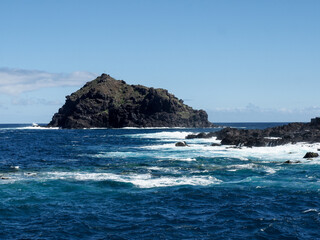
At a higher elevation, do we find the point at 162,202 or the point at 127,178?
the point at 127,178

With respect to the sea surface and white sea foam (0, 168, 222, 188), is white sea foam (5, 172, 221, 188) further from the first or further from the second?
the sea surface

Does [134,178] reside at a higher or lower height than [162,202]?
higher

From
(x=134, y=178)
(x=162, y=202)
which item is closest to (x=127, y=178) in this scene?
(x=134, y=178)

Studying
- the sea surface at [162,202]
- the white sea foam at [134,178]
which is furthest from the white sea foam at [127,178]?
the sea surface at [162,202]

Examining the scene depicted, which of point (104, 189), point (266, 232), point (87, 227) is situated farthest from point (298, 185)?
point (87, 227)

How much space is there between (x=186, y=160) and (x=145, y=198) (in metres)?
26.3

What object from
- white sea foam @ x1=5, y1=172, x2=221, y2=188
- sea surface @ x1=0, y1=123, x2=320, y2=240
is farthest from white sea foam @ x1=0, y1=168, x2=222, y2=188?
sea surface @ x1=0, y1=123, x2=320, y2=240

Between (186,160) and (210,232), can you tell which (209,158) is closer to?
(186,160)

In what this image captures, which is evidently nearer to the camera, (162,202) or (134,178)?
(162,202)

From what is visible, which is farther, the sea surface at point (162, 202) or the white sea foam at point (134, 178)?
the white sea foam at point (134, 178)

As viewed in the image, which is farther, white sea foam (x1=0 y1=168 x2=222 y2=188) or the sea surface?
white sea foam (x1=0 y1=168 x2=222 y2=188)

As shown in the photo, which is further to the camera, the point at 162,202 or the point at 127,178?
the point at 127,178

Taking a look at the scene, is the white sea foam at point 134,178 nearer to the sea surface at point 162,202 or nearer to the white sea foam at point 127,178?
the white sea foam at point 127,178

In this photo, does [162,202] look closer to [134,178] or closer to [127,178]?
[134,178]
